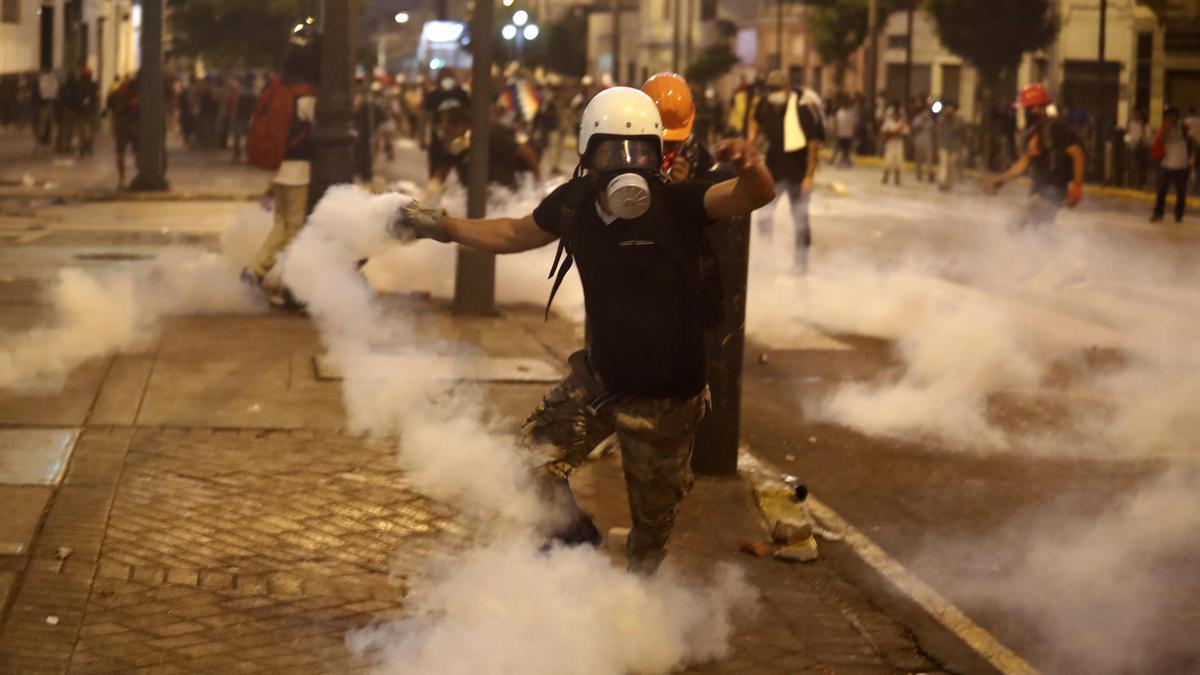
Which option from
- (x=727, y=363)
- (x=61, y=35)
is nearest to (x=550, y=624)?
(x=727, y=363)

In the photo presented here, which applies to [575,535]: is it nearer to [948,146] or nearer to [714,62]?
[948,146]

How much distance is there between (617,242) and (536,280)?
8.57 metres

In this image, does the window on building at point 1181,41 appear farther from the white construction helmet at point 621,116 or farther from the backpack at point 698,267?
the white construction helmet at point 621,116

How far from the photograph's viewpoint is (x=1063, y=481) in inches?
305

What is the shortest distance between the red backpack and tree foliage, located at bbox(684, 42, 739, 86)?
58031mm

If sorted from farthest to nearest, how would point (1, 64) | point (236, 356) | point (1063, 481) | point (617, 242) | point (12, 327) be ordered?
point (1, 64) → point (12, 327) → point (236, 356) → point (1063, 481) → point (617, 242)

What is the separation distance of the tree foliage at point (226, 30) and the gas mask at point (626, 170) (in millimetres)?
34574

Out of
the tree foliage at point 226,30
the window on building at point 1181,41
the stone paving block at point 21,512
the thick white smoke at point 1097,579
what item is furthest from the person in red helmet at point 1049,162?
the window on building at point 1181,41

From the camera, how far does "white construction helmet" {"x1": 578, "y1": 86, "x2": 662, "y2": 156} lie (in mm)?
4863

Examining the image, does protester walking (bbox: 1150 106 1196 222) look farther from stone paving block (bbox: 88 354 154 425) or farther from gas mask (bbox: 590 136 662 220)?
gas mask (bbox: 590 136 662 220)

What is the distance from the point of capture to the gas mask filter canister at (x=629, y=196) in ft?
15.5

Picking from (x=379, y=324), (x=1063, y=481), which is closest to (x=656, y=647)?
(x=1063, y=481)

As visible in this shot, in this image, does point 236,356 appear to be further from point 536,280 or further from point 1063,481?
point 1063,481

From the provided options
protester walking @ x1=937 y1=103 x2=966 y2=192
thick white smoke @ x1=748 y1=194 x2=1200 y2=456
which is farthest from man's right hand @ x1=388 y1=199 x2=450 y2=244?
protester walking @ x1=937 y1=103 x2=966 y2=192
